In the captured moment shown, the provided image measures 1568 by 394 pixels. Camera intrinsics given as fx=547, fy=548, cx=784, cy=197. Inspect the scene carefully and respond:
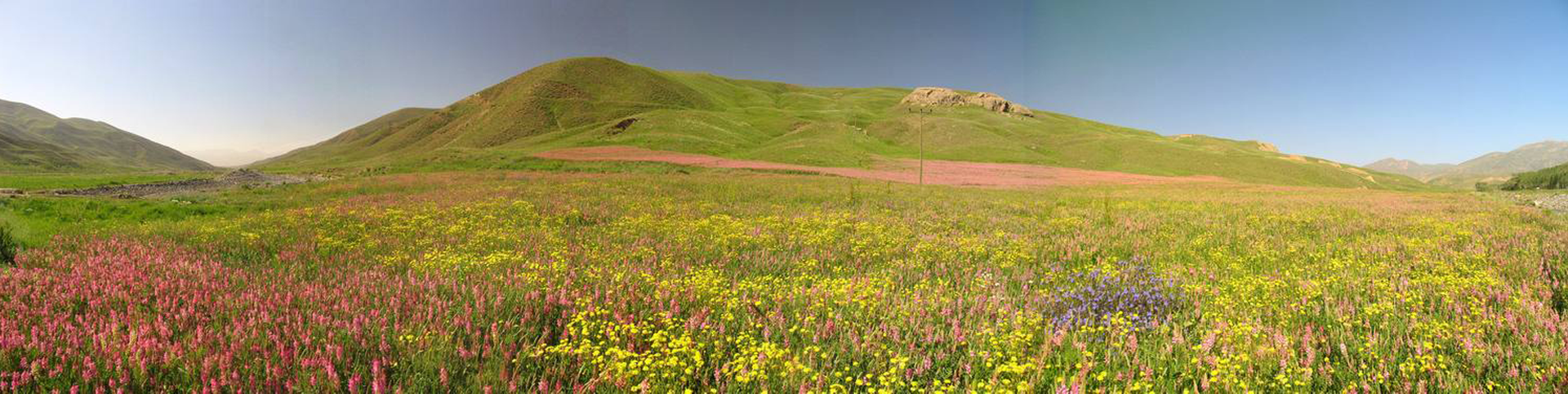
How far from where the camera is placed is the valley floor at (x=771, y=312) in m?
2.79

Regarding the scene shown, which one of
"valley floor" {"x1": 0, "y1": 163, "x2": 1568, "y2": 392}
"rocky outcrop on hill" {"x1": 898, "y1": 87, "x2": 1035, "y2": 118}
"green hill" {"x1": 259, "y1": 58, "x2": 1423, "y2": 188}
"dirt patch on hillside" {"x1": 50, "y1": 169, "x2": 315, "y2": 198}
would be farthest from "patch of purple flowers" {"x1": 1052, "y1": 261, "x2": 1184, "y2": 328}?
"rocky outcrop on hill" {"x1": 898, "y1": 87, "x2": 1035, "y2": 118}

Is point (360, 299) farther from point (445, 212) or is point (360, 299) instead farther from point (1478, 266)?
point (1478, 266)

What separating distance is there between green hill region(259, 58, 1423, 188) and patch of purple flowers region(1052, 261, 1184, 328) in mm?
38948

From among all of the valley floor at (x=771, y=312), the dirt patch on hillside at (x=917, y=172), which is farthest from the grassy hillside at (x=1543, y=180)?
the valley floor at (x=771, y=312)

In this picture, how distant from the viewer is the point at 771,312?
12.8 ft

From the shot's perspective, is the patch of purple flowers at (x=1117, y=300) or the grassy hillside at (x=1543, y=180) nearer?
the patch of purple flowers at (x=1117, y=300)

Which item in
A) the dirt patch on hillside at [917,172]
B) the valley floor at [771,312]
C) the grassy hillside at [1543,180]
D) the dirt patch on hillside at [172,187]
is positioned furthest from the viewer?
the dirt patch on hillside at [917,172]

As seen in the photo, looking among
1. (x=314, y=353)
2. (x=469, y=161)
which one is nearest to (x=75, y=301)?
(x=314, y=353)

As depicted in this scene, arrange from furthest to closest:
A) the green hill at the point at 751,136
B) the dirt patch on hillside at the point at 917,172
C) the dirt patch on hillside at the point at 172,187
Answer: the green hill at the point at 751,136
the dirt patch on hillside at the point at 917,172
the dirt patch on hillside at the point at 172,187

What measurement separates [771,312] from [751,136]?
8354 cm

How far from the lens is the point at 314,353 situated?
279 cm

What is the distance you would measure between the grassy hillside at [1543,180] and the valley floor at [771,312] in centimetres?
4617

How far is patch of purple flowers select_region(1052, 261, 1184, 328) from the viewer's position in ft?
13.4

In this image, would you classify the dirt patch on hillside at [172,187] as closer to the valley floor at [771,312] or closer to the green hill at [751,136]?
the green hill at [751,136]
